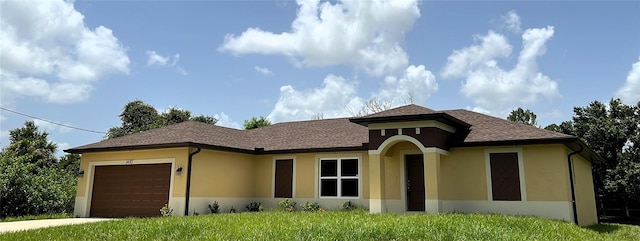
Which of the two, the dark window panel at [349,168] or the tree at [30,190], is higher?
the dark window panel at [349,168]

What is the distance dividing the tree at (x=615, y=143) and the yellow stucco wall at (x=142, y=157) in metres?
21.2

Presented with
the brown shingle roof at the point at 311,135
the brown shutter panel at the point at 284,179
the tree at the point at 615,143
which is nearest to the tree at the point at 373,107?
the tree at the point at 615,143

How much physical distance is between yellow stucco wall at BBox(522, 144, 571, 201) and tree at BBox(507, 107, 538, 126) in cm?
2104

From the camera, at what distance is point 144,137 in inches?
692

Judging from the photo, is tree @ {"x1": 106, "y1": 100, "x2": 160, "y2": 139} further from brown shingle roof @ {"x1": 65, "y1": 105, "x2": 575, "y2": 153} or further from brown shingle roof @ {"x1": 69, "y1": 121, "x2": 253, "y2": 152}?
brown shingle roof @ {"x1": 69, "y1": 121, "x2": 253, "y2": 152}

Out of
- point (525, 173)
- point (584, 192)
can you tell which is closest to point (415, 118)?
point (525, 173)

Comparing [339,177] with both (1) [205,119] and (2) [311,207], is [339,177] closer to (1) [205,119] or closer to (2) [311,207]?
(2) [311,207]

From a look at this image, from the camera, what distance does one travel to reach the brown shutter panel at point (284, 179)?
58.2 ft

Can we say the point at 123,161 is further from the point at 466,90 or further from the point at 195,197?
the point at 466,90

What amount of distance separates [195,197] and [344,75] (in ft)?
38.3

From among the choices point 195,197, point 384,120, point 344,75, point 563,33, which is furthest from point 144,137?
point 563,33

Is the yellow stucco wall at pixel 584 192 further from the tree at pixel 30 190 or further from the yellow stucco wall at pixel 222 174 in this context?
the tree at pixel 30 190

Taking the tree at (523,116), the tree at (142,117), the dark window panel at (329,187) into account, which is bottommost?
the dark window panel at (329,187)

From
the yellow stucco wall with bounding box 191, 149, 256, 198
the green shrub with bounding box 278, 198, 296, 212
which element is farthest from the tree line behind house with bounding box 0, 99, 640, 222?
the green shrub with bounding box 278, 198, 296, 212
